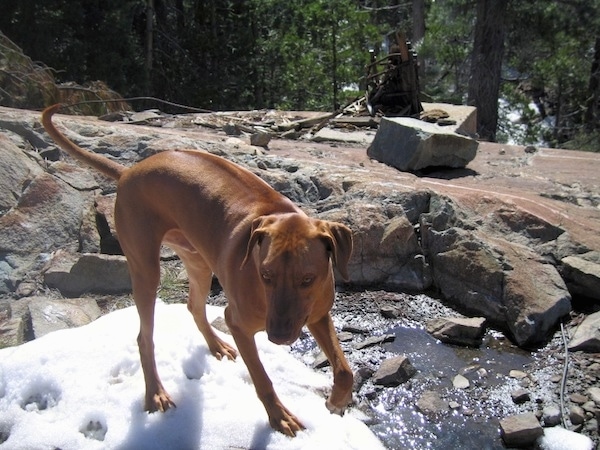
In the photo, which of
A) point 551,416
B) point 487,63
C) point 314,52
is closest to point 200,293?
point 551,416

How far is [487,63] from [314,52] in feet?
26.4

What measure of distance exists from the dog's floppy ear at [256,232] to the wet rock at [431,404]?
5.18ft

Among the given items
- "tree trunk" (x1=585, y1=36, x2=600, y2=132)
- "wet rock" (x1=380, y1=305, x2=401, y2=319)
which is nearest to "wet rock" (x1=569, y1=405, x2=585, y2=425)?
"wet rock" (x1=380, y1=305, x2=401, y2=319)

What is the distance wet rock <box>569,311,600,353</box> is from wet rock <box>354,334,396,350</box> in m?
1.20

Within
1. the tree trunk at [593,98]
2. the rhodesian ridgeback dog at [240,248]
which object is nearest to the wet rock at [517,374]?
the rhodesian ridgeback dog at [240,248]

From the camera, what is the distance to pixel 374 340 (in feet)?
15.6

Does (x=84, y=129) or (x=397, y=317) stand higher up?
(x=84, y=129)

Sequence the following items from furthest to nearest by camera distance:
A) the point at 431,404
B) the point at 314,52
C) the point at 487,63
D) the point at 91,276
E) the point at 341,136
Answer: the point at 314,52, the point at 487,63, the point at 341,136, the point at 91,276, the point at 431,404

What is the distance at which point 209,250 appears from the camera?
3.49 meters

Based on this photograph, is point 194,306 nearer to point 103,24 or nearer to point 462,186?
point 462,186

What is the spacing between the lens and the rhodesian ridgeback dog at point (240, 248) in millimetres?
2834

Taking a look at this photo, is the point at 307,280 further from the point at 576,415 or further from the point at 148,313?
the point at 576,415

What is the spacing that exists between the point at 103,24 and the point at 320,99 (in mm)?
7925

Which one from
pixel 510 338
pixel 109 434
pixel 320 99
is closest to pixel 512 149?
pixel 510 338
